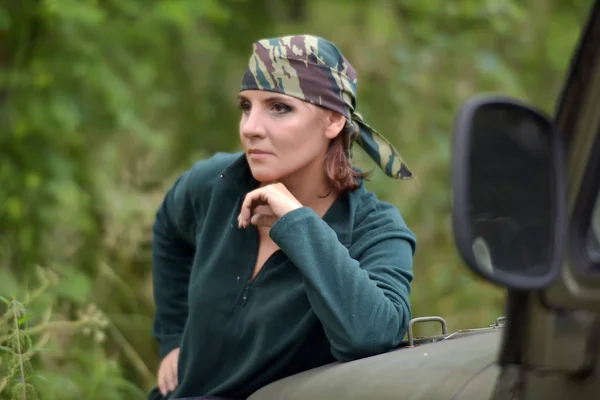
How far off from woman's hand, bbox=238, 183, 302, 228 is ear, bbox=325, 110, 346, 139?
30 centimetres

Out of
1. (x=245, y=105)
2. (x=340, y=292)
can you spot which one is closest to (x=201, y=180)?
(x=245, y=105)

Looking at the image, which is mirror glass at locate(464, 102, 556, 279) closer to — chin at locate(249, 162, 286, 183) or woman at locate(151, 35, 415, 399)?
woman at locate(151, 35, 415, 399)

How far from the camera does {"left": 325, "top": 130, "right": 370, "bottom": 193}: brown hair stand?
3111 mm

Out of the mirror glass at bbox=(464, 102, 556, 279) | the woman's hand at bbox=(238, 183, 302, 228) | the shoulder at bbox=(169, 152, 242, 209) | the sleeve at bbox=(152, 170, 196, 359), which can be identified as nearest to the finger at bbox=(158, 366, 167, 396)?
the sleeve at bbox=(152, 170, 196, 359)

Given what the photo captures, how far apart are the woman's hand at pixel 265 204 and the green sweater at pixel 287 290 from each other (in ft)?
0.17

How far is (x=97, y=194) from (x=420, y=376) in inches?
173

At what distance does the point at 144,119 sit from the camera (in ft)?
24.1

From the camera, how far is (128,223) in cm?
610

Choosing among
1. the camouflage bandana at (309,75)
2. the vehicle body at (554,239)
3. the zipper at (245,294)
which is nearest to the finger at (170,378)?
the zipper at (245,294)

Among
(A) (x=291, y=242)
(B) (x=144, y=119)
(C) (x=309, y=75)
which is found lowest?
(B) (x=144, y=119)

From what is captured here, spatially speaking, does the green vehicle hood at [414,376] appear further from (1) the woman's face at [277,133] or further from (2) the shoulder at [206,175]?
(2) the shoulder at [206,175]

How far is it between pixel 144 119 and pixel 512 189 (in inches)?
228

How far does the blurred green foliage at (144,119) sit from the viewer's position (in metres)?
5.54

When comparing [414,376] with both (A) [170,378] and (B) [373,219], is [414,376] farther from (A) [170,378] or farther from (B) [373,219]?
(A) [170,378]
